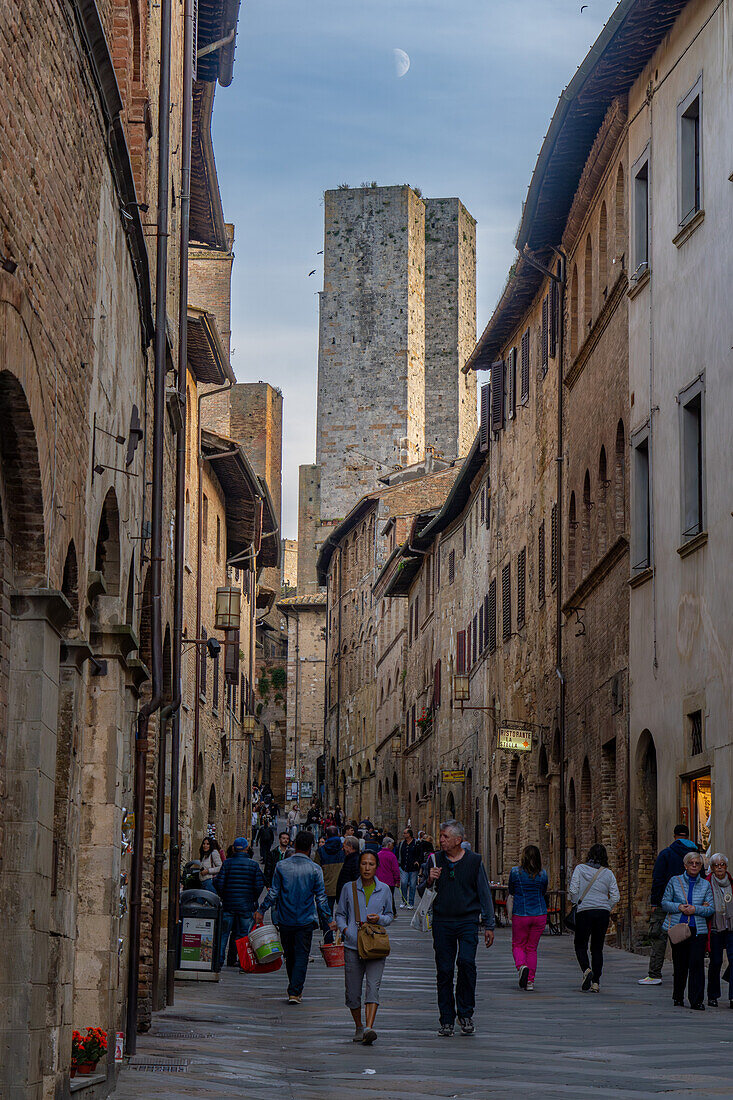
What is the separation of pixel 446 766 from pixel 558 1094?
32.0m

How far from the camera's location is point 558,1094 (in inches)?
351

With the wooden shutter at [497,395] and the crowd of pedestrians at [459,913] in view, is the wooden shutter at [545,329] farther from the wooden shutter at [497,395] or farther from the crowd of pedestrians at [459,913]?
the crowd of pedestrians at [459,913]

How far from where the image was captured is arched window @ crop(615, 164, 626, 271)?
69.8 feet

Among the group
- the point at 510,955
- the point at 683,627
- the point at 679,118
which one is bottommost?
the point at 510,955

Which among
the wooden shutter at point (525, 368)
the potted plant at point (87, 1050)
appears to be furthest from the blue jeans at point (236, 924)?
the wooden shutter at point (525, 368)

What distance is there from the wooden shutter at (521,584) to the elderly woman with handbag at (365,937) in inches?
715

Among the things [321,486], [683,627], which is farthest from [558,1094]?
[321,486]

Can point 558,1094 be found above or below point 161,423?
below

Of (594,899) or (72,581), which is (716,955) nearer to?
(594,899)

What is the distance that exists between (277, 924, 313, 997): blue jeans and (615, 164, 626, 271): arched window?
10.0 m

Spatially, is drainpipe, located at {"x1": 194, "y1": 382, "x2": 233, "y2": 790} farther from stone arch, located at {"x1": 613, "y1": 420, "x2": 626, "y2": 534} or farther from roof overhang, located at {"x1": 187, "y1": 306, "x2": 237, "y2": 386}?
stone arch, located at {"x1": 613, "y1": 420, "x2": 626, "y2": 534}

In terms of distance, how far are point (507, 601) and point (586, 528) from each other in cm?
828

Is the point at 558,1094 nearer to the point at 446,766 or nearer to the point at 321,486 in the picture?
the point at 446,766

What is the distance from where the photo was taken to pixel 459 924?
38.3 ft
